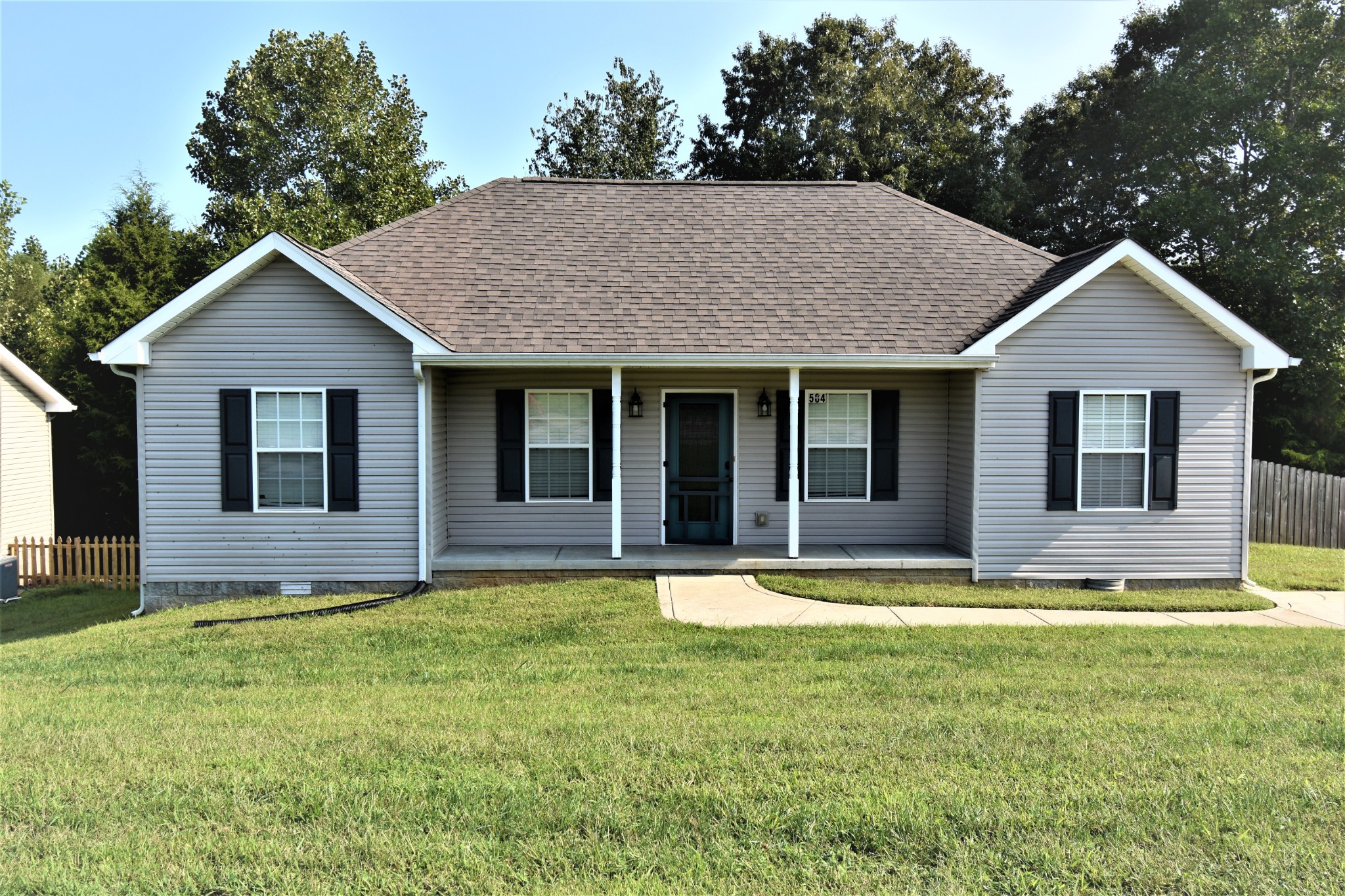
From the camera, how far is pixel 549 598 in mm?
10031

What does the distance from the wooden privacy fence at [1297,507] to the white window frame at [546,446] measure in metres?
12.2

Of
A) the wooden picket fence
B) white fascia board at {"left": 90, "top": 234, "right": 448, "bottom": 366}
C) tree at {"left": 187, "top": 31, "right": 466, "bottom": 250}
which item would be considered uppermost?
tree at {"left": 187, "top": 31, "right": 466, "bottom": 250}

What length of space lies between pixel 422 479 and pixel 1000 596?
7.19m

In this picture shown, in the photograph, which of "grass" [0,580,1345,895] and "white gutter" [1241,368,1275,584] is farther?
"white gutter" [1241,368,1275,584]

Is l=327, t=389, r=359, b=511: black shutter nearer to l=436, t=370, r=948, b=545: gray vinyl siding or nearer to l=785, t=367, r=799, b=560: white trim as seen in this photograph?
l=436, t=370, r=948, b=545: gray vinyl siding

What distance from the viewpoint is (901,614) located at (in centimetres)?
958

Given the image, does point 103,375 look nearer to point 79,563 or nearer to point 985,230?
point 79,563

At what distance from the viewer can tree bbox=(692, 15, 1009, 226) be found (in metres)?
27.9

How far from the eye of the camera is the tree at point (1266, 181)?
778 inches

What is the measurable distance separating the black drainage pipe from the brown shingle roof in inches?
123

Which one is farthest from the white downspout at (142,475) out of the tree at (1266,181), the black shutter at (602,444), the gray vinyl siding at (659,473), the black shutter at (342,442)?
the tree at (1266,181)

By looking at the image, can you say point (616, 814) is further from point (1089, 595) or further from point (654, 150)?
point (654, 150)

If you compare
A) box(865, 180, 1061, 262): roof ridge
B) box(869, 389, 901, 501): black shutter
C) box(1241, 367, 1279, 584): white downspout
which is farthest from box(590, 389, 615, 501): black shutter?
box(1241, 367, 1279, 584): white downspout

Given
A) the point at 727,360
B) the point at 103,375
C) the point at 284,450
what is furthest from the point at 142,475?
the point at 103,375
